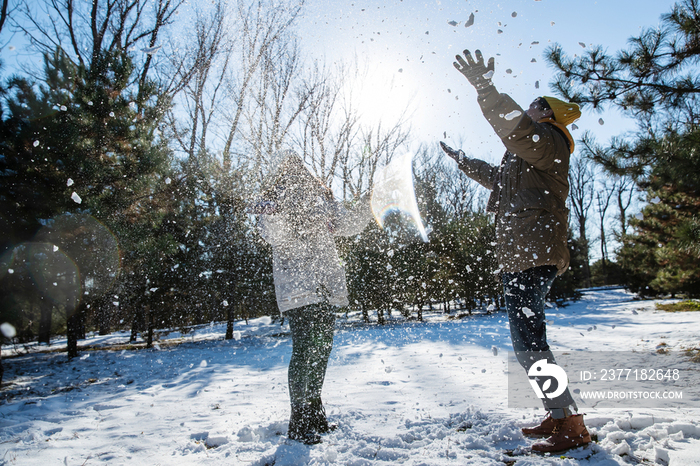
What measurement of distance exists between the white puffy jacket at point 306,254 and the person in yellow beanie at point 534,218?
97cm

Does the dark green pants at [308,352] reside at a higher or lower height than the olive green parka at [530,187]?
lower

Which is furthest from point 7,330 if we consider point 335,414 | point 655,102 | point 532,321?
point 655,102

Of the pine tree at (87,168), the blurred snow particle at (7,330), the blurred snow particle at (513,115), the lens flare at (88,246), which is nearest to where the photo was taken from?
the blurred snow particle at (513,115)

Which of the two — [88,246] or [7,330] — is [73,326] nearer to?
[88,246]

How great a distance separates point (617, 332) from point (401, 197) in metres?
4.93

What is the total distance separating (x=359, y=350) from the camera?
17.3 ft

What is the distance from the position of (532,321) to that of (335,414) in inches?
55.3

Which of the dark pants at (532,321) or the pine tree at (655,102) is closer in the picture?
the dark pants at (532,321)

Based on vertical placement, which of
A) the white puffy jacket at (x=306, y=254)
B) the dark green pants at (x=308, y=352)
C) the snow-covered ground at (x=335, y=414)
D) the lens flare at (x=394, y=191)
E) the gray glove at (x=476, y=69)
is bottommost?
A: the snow-covered ground at (x=335, y=414)

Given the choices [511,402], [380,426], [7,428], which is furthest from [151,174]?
[511,402]

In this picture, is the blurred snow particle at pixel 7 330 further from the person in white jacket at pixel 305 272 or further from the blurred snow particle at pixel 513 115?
the blurred snow particle at pixel 513 115

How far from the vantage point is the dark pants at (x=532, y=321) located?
5.31 ft

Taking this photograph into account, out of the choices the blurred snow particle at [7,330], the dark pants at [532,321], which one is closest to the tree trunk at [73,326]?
the blurred snow particle at [7,330]

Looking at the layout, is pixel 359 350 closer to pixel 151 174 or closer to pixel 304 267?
pixel 304 267
